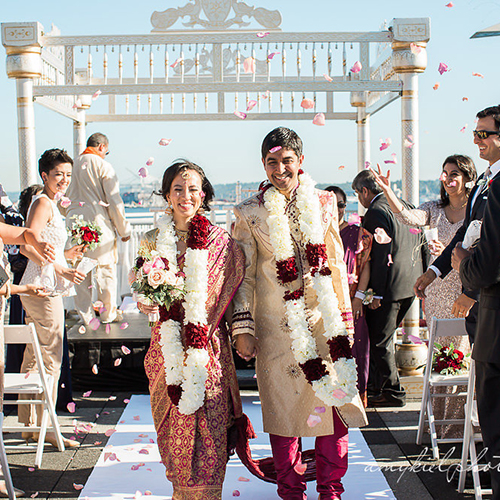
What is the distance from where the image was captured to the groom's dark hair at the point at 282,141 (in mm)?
3418

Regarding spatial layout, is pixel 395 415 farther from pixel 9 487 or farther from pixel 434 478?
pixel 9 487

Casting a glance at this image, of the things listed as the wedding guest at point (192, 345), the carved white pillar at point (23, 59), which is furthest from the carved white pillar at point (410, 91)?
the carved white pillar at point (23, 59)

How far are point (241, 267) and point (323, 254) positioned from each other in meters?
0.47

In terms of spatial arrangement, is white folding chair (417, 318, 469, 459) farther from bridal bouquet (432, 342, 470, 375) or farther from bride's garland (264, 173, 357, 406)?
bride's garland (264, 173, 357, 406)

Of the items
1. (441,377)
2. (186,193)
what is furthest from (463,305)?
(186,193)

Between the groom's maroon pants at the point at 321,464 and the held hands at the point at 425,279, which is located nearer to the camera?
the groom's maroon pants at the point at 321,464

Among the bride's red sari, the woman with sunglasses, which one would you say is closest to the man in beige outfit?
the woman with sunglasses

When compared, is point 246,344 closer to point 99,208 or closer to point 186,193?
point 186,193

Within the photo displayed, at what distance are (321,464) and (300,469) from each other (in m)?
0.27

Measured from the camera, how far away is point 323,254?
11.3 feet

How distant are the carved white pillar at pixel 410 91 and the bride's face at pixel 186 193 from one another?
3563mm

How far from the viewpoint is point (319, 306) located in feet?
11.2

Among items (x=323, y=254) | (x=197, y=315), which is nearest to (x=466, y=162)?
(x=323, y=254)

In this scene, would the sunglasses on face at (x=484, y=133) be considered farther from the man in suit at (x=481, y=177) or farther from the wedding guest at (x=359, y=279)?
the wedding guest at (x=359, y=279)
